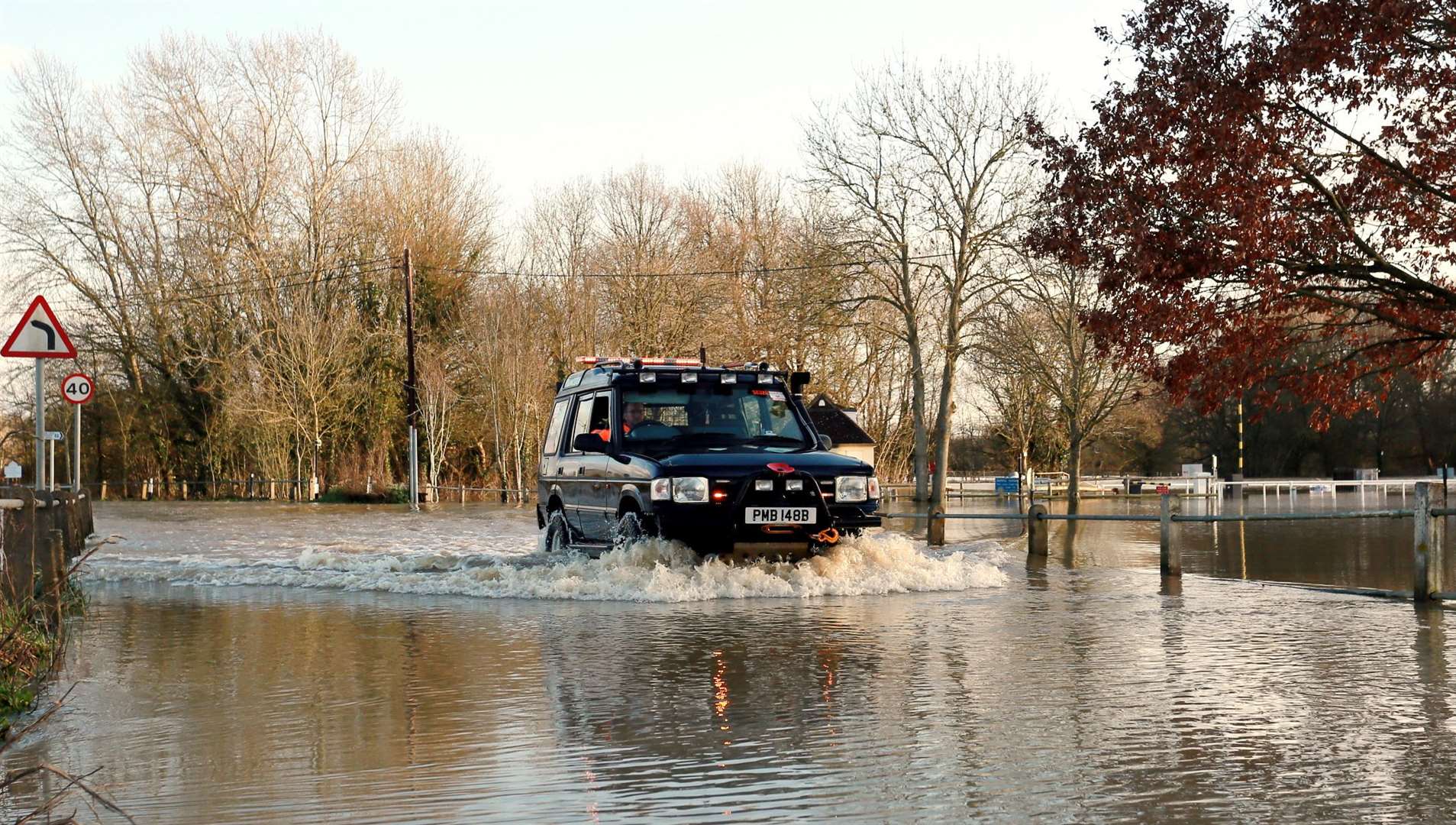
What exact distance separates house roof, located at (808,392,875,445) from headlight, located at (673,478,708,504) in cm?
4211

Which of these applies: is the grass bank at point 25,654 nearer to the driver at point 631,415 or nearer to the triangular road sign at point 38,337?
the triangular road sign at point 38,337

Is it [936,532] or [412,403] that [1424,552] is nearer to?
[936,532]

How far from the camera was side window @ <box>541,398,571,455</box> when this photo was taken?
17.1 meters

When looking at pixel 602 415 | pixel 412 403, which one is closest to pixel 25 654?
pixel 602 415

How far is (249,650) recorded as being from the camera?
9.98m

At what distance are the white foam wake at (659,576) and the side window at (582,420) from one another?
4.48ft

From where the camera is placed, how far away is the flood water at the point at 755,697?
5492 mm

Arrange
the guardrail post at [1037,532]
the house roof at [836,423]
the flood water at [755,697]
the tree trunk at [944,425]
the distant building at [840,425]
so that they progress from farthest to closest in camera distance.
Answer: the house roof at [836,423] < the distant building at [840,425] < the tree trunk at [944,425] < the guardrail post at [1037,532] < the flood water at [755,697]

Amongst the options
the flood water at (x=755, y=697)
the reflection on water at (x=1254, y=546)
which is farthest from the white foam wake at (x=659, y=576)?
the reflection on water at (x=1254, y=546)

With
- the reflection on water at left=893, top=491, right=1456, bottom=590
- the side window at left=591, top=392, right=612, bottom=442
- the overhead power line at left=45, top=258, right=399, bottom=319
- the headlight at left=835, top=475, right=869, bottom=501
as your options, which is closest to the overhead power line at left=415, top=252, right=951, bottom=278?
the overhead power line at left=45, top=258, right=399, bottom=319

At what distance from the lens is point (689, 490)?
13.5m

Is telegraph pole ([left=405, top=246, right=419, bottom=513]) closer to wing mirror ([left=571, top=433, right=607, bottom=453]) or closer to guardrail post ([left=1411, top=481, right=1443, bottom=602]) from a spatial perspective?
wing mirror ([left=571, top=433, right=607, bottom=453])

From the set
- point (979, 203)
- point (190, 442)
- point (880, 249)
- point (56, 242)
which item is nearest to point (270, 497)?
point (190, 442)

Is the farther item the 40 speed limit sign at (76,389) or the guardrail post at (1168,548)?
the 40 speed limit sign at (76,389)
